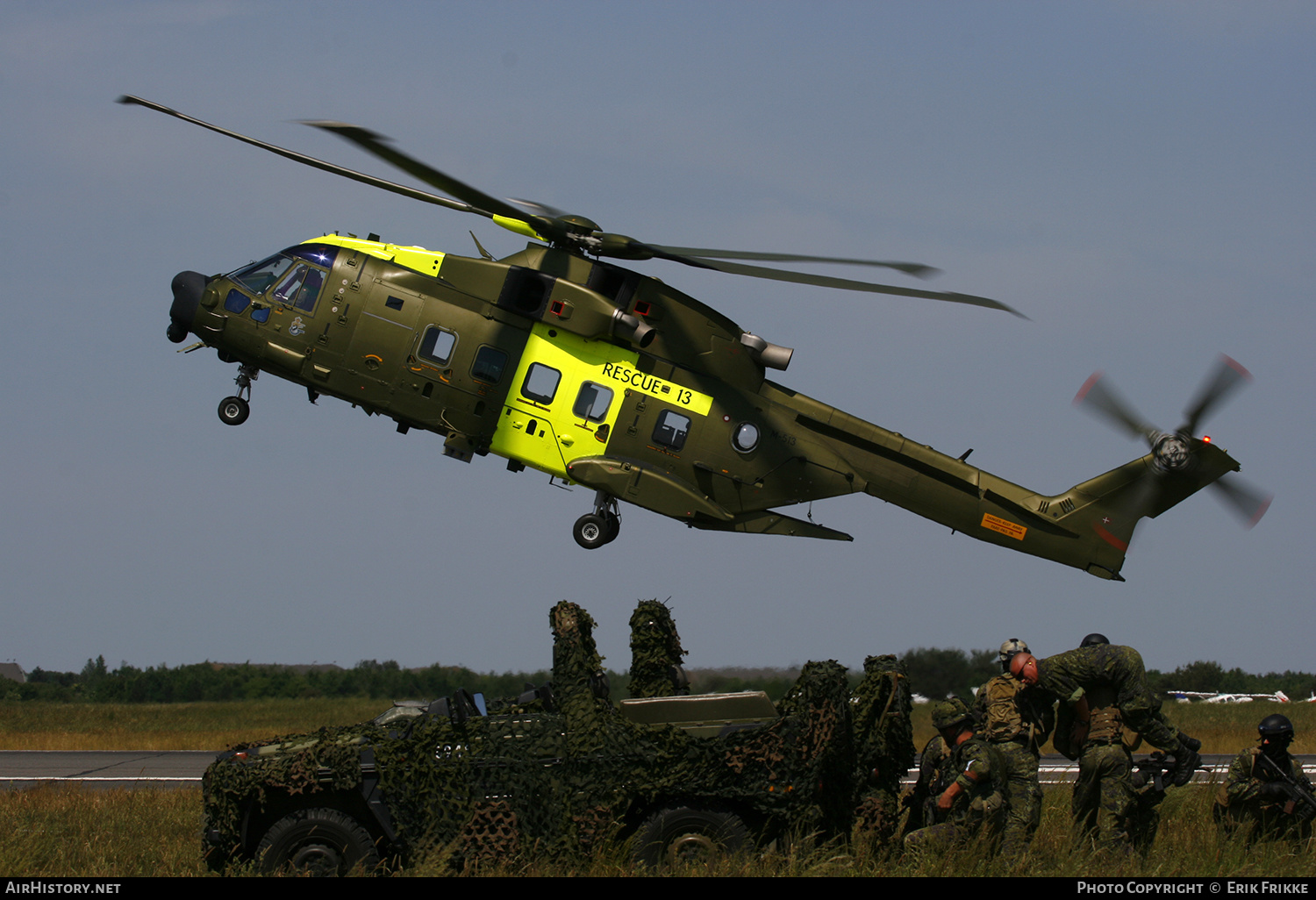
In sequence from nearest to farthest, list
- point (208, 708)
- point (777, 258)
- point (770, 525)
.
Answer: point (777, 258) < point (770, 525) < point (208, 708)

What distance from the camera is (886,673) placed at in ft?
31.2

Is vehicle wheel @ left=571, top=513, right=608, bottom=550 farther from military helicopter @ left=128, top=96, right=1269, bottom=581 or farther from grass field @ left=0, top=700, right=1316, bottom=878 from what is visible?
grass field @ left=0, top=700, right=1316, bottom=878

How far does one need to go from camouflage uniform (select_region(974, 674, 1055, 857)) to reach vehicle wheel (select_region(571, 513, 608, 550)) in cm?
796

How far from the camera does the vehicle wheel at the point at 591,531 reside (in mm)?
16953

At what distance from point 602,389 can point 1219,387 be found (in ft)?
26.0

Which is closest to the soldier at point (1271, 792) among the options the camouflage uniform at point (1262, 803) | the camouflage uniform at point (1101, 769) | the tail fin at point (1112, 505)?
the camouflage uniform at point (1262, 803)

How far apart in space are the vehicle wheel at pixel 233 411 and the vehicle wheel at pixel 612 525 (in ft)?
17.3

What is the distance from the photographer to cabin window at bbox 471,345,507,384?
54.9 feet

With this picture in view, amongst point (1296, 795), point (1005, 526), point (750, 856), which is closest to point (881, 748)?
point (750, 856)

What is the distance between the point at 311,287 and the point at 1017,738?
11.4 meters

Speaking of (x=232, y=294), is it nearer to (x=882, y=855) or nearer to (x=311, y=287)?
(x=311, y=287)

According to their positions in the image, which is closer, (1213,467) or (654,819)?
(654,819)

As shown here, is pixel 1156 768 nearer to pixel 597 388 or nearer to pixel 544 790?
pixel 544 790
